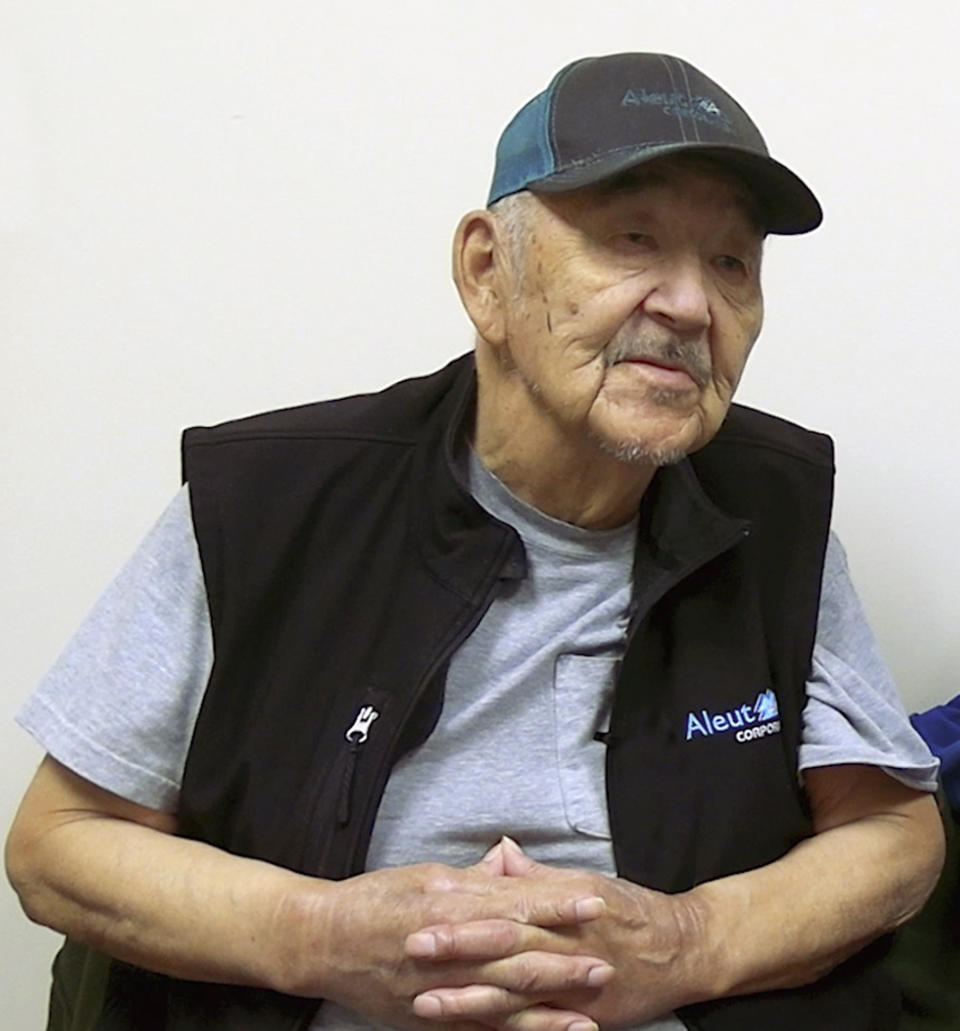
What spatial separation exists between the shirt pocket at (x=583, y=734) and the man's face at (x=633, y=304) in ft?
0.66

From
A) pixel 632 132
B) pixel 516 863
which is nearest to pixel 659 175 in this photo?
pixel 632 132

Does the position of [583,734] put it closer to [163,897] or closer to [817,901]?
[817,901]

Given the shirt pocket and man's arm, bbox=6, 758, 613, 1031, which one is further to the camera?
the shirt pocket

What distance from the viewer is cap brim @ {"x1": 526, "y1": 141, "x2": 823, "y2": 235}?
1.07 m

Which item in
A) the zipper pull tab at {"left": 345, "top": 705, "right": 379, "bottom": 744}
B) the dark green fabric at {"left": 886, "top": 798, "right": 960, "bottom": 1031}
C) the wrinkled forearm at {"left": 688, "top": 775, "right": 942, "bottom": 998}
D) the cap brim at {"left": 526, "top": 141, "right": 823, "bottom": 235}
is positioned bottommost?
the dark green fabric at {"left": 886, "top": 798, "right": 960, "bottom": 1031}

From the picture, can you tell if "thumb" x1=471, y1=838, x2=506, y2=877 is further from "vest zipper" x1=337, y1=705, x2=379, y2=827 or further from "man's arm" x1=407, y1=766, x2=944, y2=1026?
"vest zipper" x1=337, y1=705, x2=379, y2=827

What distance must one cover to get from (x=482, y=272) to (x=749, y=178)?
24 centimetres

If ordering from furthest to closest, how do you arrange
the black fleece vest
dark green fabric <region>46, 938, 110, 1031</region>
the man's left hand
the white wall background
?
the white wall background, dark green fabric <region>46, 938, 110, 1031</region>, the black fleece vest, the man's left hand

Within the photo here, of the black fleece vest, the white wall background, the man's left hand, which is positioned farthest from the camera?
the white wall background

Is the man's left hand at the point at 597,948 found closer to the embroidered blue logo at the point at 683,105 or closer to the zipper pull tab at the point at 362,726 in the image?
the zipper pull tab at the point at 362,726

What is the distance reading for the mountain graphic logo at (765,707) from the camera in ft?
4.07

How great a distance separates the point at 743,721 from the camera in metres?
1.23

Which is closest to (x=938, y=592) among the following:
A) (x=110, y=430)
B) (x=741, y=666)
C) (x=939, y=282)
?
(x=939, y=282)

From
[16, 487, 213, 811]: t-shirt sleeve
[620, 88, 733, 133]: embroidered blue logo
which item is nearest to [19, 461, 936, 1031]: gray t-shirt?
[16, 487, 213, 811]: t-shirt sleeve
